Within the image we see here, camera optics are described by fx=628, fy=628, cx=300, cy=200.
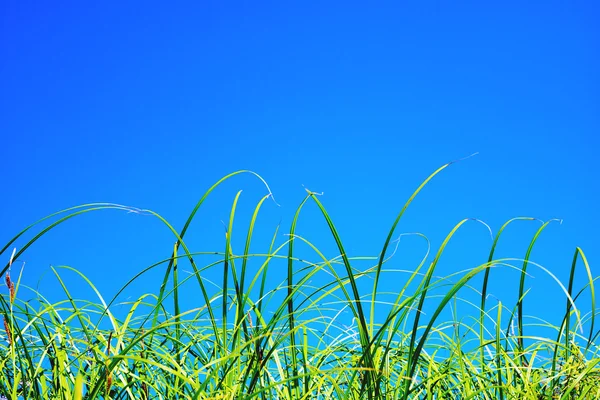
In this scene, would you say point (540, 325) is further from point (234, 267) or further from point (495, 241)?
point (234, 267)

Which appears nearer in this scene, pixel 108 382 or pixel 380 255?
pixel 108 382

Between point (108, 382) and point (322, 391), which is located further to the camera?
point (322, 391)

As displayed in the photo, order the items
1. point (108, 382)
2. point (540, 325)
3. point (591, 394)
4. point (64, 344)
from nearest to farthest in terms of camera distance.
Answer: point (108, 382)
point (591, 394)
point (64, 344)
point (540, 325)

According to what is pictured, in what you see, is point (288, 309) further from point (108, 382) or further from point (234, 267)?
point (108, 382)

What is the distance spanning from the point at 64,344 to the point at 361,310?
824mm

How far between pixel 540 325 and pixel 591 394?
1.20 ft

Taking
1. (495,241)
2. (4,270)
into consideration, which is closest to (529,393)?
(495,241)

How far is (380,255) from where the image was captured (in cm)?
148

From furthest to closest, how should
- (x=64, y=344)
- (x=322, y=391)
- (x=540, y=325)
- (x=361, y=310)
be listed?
1. (x=540, y=325)
2. (x=322, y=391)
3. (x=64, y=344)
4. (x=361, y=310)

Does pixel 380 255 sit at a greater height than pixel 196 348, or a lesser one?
greater

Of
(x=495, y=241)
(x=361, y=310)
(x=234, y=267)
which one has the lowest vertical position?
(x=361, y=310)

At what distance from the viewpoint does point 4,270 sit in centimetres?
152

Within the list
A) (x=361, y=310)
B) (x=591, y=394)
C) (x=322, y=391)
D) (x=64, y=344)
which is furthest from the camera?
(x=322, y=391)

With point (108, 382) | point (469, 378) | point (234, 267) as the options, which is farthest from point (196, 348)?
point (469, 378)
